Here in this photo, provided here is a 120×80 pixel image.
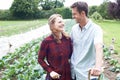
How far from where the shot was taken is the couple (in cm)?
370

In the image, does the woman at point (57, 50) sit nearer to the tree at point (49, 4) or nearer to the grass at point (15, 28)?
the grass at point (15, 28)

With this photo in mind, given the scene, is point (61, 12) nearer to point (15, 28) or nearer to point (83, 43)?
point (15, 28)

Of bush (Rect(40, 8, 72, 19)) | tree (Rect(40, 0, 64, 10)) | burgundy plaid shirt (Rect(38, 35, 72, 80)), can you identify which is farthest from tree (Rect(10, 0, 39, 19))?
burgundy plaid shirt (Rect(38, 35, 72, 80))

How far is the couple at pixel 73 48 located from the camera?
12.1 ft

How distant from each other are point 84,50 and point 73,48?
0.51 feet

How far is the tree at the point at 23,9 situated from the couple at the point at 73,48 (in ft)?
178

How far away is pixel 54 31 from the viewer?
12.5 feet

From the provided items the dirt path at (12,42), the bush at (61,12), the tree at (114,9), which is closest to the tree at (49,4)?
the bush at (61,12)

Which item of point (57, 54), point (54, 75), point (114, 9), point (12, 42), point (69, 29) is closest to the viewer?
point (54, 75)

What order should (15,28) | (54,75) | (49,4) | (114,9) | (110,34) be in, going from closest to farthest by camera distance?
(54,75) < (110,34) < (15,28) < (114,9) < (49,4)

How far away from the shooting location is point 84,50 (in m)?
3.72

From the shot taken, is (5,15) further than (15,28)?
Yes

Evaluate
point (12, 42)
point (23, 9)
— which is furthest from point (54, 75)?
point (23, 9)

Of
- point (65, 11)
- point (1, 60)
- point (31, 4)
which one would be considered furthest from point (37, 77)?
point (31, 4)
